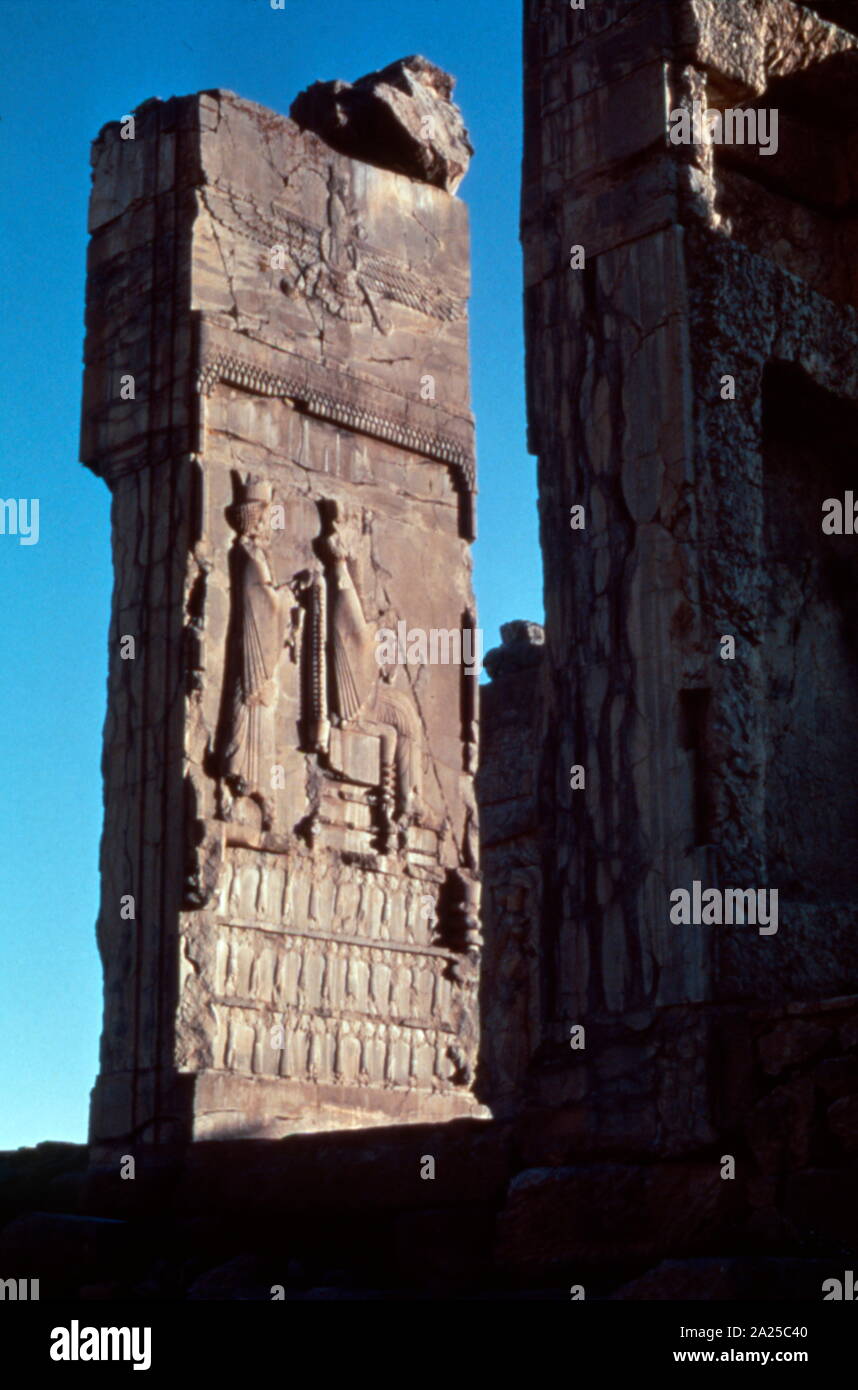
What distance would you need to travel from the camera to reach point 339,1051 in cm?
807

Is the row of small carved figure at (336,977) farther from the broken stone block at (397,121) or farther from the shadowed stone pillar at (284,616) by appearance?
the broken stone block at (397,121)

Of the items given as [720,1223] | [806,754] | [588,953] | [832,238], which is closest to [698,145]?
[832,238]

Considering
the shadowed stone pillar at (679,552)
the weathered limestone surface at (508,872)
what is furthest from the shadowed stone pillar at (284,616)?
the shadowed stone pillar at (679,552)

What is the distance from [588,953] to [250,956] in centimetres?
357

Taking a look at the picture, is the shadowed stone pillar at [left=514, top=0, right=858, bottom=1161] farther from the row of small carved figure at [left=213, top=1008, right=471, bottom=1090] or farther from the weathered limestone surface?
the weathered limestone surface

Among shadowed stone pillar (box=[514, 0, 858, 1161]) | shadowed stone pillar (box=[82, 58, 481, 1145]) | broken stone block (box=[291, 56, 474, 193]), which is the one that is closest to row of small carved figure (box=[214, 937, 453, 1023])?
shadowed stone pillar (box=[82, 58, 481, 1145])

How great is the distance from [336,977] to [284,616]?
5.15 ft

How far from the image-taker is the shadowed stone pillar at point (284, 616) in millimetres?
7652

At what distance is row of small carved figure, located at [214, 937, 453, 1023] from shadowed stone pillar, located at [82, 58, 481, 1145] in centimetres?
2

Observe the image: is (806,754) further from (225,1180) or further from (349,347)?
(349,347)

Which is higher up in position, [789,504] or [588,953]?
[789,504]
